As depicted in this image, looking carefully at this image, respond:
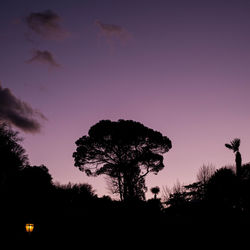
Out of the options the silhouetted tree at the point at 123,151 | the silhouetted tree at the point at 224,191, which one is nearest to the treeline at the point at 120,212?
the silhouetted tree at the point at 224,191

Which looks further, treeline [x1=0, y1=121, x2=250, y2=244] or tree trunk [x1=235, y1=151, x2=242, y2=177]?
tree trunk [x1=235, y1=151, x2=242, y2=177]

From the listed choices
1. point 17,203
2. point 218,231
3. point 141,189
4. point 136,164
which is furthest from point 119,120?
point 218,231

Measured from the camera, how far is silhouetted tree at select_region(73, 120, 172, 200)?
111ft

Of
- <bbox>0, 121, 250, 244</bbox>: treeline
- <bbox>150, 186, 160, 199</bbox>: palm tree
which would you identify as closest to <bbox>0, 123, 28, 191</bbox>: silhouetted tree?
<bbox>0, 121, 250, 244</bbox>: treeline

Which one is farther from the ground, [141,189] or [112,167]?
[112,167]

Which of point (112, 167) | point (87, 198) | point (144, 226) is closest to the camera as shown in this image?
point (144, 226)

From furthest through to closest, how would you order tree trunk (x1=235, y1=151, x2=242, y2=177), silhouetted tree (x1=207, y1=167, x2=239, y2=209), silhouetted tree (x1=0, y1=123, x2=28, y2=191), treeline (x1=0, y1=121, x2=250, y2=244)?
1. silhouetted tree (x1=0, y1=123, x2=28, y2=191)
2. tree trunk (x1=235, y1=151, x2=242, y2=177)
3. silhouetted tree (x1=207, y1=167, x2=239, y2=209)
4. treeline (x1=0, y1=121, x2=250, y2=244)

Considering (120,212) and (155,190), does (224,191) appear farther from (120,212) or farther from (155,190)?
A: (155,190)

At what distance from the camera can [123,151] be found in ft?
112

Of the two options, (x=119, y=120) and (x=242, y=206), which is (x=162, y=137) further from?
(x=242, y=206)

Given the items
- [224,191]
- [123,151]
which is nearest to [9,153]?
[123,151]

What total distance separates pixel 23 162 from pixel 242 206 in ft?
86.7

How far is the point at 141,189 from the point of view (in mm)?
34938

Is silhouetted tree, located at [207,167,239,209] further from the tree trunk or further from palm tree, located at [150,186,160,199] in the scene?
palm tree, located at [150,186,160,199]
